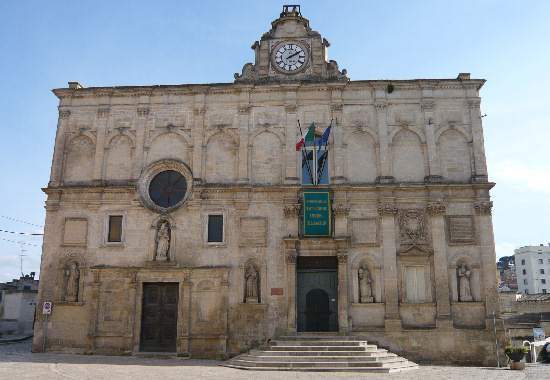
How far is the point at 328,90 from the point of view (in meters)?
25.0

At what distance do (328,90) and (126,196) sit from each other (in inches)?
449

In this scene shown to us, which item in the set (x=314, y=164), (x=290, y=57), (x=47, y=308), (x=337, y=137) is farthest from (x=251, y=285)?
(x=290, y=57)

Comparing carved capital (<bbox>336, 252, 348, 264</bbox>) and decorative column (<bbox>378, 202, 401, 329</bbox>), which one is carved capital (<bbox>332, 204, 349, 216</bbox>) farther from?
carved capital (<bbox>336, 252, 348, 264</bbox>)

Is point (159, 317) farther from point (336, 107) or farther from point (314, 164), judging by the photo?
point (336, 107)

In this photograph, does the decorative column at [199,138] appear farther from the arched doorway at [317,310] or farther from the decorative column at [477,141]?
the decorative column at [477,141]

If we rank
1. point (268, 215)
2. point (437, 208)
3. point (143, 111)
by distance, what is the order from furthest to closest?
point (143, 111), point (268, 215), point (437, 208)

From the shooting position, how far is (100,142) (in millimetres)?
25406

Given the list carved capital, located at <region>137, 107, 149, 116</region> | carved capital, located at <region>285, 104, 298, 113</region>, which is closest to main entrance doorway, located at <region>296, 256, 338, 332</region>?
carved capital, located at <region>285, 104, 298, 113</region>

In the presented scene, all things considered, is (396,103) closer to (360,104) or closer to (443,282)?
(360,104)

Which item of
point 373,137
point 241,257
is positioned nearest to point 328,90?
point 373,137

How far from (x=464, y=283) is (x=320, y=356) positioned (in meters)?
7.72

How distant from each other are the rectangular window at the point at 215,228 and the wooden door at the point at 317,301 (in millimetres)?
4215

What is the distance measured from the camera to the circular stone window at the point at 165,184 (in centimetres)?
2445

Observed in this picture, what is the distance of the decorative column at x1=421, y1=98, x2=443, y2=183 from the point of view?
23703 mm
